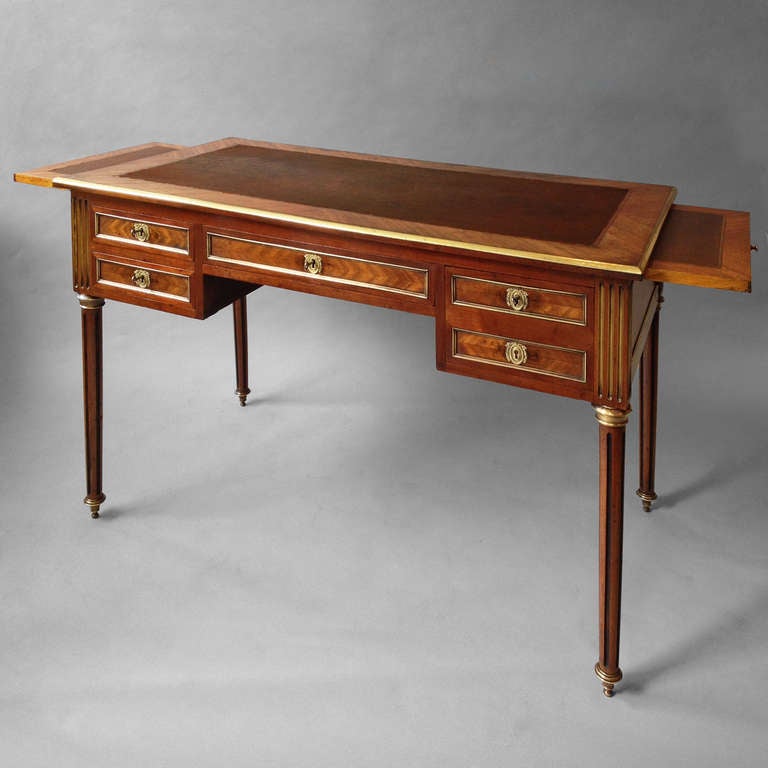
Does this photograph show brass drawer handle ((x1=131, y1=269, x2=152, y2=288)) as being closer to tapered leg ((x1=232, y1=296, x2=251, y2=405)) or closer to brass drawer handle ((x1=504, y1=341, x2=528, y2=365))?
tapered leg ((x1=232, y1=296, x2=251, y2=405))

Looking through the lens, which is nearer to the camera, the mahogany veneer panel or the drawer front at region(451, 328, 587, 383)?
the mahogany veneer panel

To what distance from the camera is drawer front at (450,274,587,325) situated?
2.37 meters

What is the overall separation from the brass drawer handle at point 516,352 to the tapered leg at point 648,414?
717 millimetres

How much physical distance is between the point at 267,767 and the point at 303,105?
3.07 metres

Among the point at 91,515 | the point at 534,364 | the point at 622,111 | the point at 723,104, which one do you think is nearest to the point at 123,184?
the point at 91,515

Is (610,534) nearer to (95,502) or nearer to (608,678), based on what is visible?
(608,678)

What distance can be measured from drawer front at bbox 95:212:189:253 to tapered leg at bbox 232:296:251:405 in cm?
100

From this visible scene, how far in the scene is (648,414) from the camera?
3.21 meters

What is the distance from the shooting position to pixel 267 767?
2.34 metres

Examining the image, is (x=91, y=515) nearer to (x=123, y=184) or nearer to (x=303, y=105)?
(x=123, y=184)

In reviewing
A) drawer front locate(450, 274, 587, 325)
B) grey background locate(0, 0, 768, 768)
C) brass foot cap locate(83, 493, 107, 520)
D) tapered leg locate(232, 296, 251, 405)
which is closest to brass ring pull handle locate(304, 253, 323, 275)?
drawer front locate(450, 274, 587, 325)

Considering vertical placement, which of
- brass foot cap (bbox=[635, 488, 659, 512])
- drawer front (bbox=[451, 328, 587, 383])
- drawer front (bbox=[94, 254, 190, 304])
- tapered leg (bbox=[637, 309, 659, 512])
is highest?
drawer front (bbox=[94, 254, 190, 304])

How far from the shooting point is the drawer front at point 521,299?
7.78 feet

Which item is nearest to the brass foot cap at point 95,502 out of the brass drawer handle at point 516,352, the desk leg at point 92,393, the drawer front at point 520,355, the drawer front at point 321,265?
the desk leg at point 92,393
